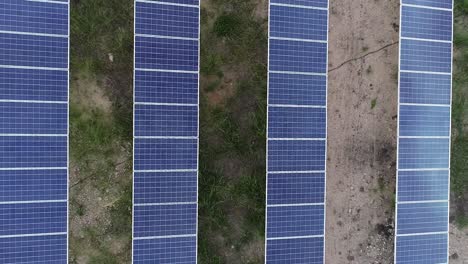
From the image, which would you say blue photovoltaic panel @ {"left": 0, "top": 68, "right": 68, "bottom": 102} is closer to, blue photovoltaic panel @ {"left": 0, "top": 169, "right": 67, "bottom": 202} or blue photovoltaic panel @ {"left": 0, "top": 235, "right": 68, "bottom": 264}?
blue photovoltaic panel @ {"left": 0, "top": 169, "right": 67, "bottom": 202}

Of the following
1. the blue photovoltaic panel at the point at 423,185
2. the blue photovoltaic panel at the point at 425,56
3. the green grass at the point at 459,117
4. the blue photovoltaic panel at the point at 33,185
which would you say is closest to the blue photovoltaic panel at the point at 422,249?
the blue photovoltaic panel at the point at 423,185

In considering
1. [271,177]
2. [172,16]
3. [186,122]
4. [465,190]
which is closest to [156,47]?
[172,16]

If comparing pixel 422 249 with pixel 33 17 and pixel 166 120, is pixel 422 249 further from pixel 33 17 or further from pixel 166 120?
pixel 33 17

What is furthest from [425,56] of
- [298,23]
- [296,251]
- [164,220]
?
[164,220]

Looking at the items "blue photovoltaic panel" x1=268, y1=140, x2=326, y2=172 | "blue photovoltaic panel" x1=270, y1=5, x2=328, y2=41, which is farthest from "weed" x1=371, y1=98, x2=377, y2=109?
"blue photovoltaic panel" x1=270, y1=5, x2=328, y2=41

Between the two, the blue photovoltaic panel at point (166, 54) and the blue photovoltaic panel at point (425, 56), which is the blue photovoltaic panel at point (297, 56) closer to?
the blue photovoltaic panel at point (166, 54)

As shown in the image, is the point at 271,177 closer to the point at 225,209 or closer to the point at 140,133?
the point at 225,209
